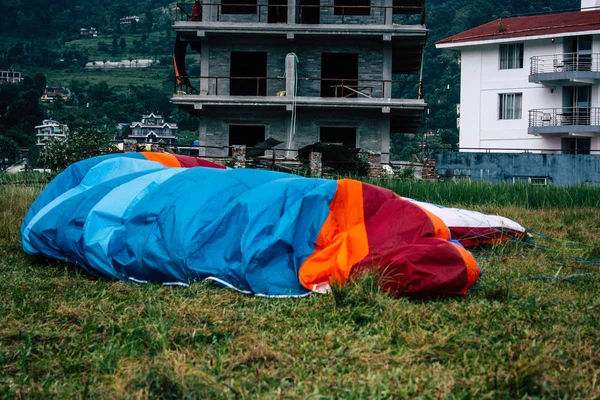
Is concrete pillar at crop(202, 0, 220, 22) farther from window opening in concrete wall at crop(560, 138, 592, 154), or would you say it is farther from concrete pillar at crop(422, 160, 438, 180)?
window opening in concrete wall at crop(560, 138, 592, 154)

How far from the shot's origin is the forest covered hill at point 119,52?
65.5 metres

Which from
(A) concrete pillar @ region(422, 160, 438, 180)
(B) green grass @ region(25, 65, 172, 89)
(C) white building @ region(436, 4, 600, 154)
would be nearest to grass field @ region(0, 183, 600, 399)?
(A) concrete pillar @ region(422, 160, 438, 180)

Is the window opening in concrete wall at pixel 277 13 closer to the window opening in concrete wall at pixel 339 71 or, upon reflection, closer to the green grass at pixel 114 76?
the window opening in concrete wall at pixel 339 71

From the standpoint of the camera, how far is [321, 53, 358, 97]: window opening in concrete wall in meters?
24.9

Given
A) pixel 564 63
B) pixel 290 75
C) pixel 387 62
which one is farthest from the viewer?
pixel 564 63

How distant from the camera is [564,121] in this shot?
3316 centimetres

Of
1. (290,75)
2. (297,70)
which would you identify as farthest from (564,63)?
(290,75)

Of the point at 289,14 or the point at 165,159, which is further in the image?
the point at 289,14

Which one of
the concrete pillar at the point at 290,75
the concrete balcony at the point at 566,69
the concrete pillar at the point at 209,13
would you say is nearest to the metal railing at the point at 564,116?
the concrete balcony at the point at 566,69

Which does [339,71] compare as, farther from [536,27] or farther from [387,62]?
[536,27]

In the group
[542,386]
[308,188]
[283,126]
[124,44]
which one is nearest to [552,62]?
[283,126]

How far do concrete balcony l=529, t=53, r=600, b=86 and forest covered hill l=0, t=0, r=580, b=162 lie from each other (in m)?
15.8

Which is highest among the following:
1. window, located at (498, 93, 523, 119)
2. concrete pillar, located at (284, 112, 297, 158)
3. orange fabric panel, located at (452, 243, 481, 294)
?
window, located at (498, 93, 523, 119)

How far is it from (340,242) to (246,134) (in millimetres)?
20553
